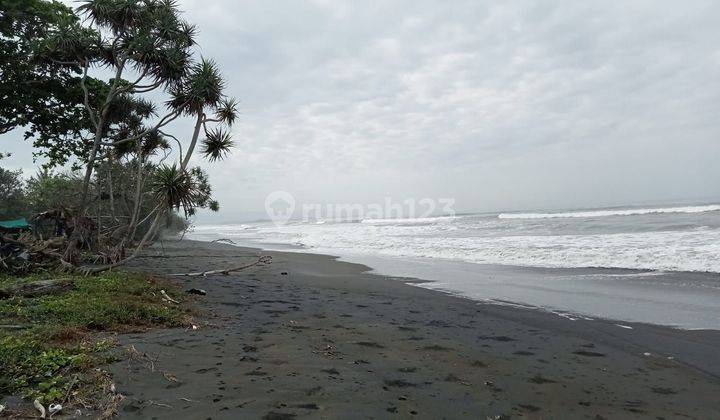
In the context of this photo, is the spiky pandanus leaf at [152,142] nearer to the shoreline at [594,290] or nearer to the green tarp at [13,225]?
the green tarp at [13,225]

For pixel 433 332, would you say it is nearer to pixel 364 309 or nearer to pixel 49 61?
pixel 364 309

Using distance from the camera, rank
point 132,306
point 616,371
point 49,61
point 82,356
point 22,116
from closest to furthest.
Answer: point 82,356 → point 616,371 → point 132,306 → point 49,61 → point 22,116

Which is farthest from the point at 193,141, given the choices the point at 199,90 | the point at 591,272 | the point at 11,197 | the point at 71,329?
the point at 11,197

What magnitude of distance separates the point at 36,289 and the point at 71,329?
8.47ft

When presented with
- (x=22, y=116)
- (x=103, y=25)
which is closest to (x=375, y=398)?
(x=103, y=25)

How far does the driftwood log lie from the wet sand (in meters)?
2.08

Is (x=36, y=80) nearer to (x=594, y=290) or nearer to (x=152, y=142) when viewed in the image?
(x=152, y=142)

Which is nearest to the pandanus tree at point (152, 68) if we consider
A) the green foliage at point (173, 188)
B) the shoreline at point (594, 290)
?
the green foliage at point (173, 188)

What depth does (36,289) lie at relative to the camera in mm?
6512

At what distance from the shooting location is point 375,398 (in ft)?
11.5

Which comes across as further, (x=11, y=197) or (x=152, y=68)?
(x=11, y=197)

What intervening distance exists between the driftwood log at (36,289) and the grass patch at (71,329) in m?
0.17

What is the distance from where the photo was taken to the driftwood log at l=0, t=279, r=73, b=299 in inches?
248

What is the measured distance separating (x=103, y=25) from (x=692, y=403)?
12.4 m
